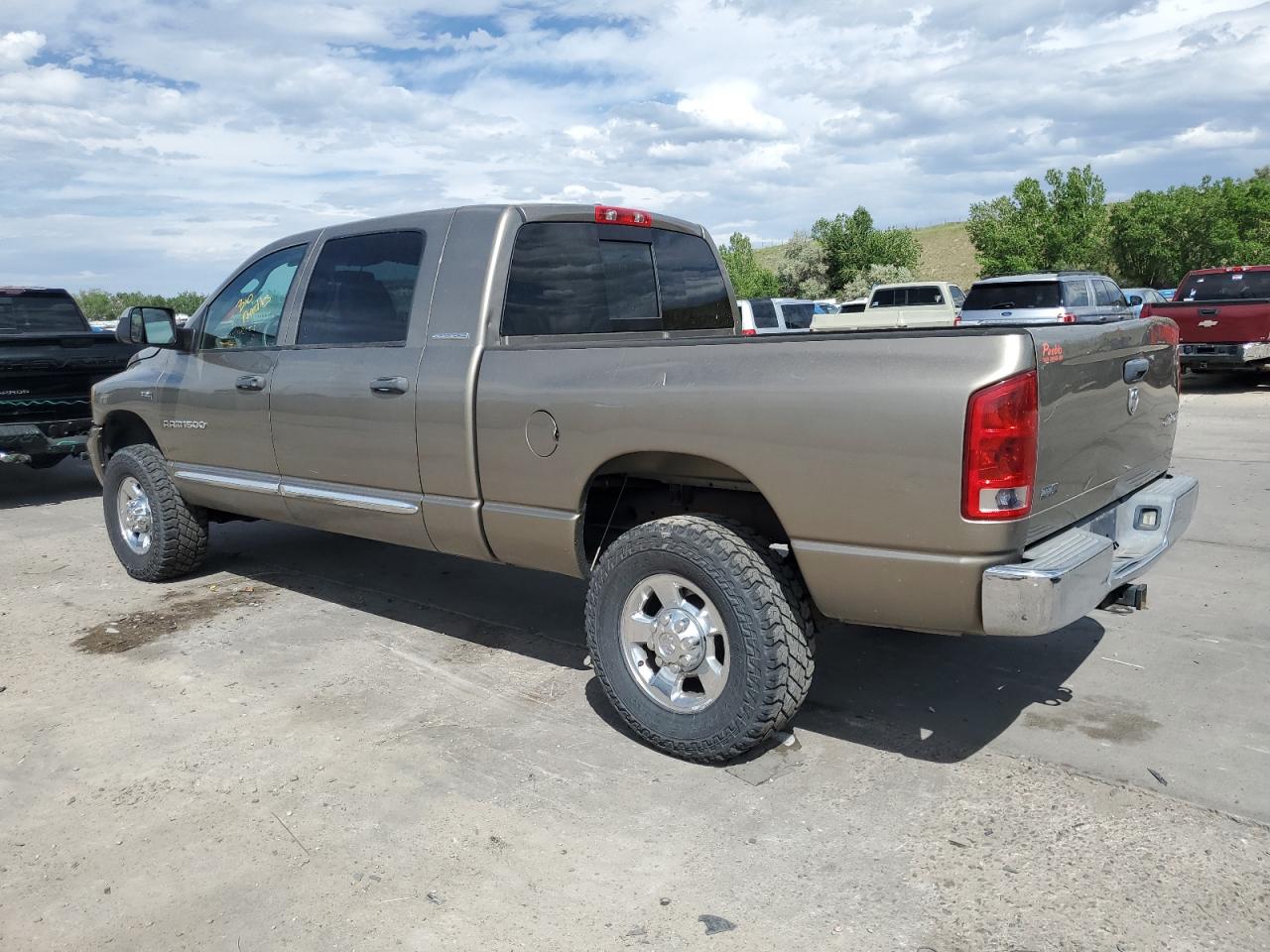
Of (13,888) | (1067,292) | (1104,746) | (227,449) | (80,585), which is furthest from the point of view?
(1067,292)

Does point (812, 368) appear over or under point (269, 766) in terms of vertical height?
over

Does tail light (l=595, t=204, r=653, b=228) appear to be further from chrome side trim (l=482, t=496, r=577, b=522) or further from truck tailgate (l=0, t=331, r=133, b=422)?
truck tailgate (l=0, t=331, r=133, b=422)

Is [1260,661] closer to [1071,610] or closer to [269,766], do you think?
[1071,610]

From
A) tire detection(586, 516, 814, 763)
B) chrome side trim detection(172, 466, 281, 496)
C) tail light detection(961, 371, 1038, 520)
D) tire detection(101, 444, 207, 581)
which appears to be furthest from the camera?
tire detection(101, 444, 207, 581)

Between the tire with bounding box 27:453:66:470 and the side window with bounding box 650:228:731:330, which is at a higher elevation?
the side window with bounding box 650:228:731:330

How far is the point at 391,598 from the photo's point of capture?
5.88 meters

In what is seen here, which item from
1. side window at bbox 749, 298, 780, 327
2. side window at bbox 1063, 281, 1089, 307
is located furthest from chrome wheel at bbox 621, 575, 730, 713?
side window at bbox 749, 298, 780, 327

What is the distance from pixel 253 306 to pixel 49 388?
474 cm

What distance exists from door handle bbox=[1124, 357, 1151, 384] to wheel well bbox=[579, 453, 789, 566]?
52.7 inches

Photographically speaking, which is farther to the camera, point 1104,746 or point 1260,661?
point 1260,661

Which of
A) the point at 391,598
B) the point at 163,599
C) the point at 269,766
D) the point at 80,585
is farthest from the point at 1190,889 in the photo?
the point at 80,585

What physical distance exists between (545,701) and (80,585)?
12.1 feet

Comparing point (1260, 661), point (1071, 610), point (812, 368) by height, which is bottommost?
point (1260, 661)

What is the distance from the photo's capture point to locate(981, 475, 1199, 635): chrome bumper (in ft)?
9.84
